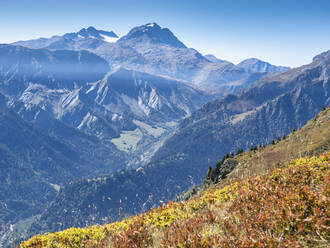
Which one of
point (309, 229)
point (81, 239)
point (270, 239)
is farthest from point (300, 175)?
point (81, 239)

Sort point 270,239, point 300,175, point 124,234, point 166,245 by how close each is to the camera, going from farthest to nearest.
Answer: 1. point 300,175
2. point 124,234
3. point 166,245
4. point 270,239

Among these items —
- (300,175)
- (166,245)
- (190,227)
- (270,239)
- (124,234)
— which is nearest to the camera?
(270,239)

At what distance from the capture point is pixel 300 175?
390 inches

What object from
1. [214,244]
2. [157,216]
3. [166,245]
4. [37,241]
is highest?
[214,244]

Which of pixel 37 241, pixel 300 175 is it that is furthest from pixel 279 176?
pixel 37 241

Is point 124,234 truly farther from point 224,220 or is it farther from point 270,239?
point 270,239

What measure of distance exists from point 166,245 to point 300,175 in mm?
5765

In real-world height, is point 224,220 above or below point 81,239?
above

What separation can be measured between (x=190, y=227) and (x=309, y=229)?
288 cm

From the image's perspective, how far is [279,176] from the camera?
10.5 metres

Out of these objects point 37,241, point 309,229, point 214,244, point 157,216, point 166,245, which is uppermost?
point 309,229

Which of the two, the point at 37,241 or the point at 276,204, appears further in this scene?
the point at 37,241

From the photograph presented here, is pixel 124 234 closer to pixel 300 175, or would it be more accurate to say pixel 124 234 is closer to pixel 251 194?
pixel 251 194

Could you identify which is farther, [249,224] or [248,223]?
[248,223]
